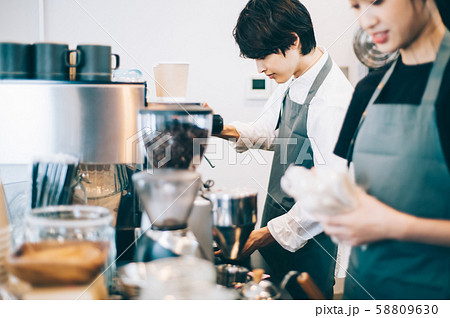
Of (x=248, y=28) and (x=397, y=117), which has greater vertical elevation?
(x=248, y=28)

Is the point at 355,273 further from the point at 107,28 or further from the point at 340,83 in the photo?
the point at 107,28

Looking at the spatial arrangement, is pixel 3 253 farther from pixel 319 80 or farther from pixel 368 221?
pixel 319 80

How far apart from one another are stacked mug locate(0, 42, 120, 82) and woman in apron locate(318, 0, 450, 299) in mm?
604

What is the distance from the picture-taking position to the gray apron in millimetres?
902

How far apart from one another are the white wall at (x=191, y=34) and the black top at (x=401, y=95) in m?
1.34

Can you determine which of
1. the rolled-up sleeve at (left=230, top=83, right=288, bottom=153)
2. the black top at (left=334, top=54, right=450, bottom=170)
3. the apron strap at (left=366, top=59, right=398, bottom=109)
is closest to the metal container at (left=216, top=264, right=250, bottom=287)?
the black top at (left=334, top=54, right=450, bottom=170)

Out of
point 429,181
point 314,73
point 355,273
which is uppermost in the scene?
point 314,73

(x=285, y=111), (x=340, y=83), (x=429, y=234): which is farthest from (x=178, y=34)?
(x=429, y=234)

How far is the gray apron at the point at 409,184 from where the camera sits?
2.96 feet

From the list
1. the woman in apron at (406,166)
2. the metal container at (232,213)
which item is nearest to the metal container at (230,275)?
the metal container at (232,213)

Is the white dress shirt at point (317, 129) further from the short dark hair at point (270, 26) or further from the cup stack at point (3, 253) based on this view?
the cup stack at point (3, 253)

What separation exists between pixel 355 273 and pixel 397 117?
39 cm

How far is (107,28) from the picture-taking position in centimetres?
245

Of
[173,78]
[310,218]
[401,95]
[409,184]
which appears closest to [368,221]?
[409,184]
